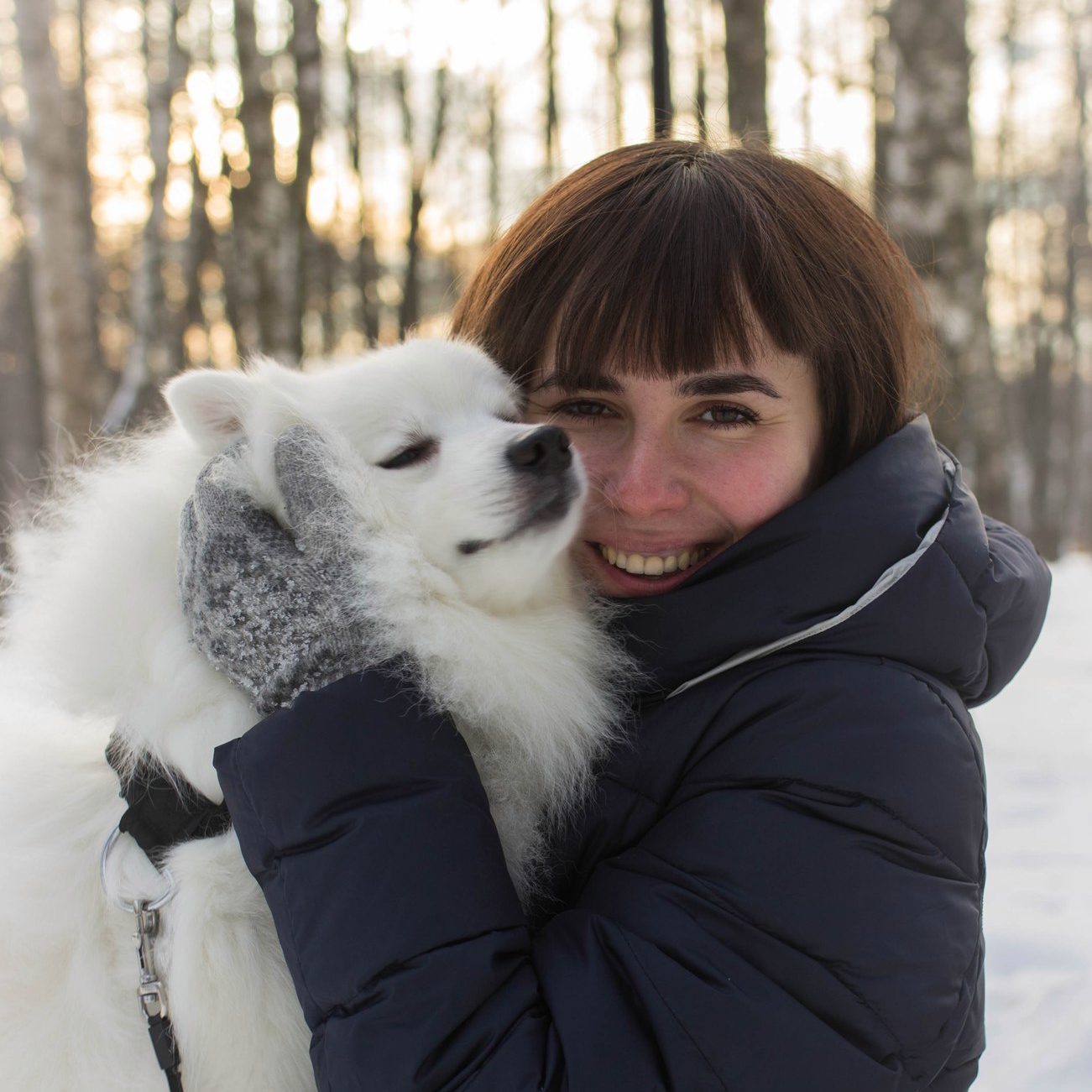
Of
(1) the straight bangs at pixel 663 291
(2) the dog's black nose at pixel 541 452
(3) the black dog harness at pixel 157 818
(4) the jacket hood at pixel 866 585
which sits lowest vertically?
(3) the black dog harness at pixel 157 818

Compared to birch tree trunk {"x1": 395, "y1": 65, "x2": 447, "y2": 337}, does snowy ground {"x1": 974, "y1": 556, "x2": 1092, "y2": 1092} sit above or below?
below

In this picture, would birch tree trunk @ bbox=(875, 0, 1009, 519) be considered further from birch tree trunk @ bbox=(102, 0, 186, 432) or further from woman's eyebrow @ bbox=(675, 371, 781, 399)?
birch tree trunk @ bbox=(102, 0, 186, 432)

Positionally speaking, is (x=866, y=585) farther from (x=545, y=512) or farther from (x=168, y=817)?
(x=168, y=817)

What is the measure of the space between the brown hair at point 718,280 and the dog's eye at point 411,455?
29cm

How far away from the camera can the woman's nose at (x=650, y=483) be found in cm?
184

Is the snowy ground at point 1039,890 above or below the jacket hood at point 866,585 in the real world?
below

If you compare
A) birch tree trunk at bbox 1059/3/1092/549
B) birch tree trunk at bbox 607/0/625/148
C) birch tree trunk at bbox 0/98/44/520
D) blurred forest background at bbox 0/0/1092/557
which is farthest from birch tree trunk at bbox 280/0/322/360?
birch tree trunk at bbox 1059/3/1092/549

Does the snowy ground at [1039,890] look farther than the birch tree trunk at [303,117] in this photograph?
No

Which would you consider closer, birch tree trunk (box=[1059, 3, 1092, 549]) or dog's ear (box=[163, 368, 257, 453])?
dog's ear (box=[163, 368, 257, 453])

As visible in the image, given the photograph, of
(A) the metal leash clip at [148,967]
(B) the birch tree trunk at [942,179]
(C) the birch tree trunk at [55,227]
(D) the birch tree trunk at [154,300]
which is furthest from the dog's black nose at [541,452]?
(C) the birch tree trunk at [55,227]

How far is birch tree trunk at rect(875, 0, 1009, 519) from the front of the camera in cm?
585

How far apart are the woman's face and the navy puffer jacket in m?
0.19

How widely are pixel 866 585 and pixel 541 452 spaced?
675 mm

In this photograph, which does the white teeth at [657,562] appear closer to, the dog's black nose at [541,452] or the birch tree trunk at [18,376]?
the dog's black nose at [541,452]
